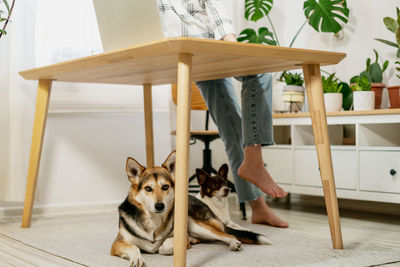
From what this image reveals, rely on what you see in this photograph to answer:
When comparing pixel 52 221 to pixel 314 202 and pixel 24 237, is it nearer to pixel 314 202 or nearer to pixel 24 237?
pixel 24 237

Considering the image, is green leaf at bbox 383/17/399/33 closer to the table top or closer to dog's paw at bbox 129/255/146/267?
the table top

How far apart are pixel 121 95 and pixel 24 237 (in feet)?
3.23

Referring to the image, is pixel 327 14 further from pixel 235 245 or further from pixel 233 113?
pixel 235 245

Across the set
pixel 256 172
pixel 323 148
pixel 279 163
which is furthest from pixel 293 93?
pixel 323 148

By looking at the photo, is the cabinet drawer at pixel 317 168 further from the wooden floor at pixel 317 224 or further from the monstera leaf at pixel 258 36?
the monstera leaf at pixel 258 36

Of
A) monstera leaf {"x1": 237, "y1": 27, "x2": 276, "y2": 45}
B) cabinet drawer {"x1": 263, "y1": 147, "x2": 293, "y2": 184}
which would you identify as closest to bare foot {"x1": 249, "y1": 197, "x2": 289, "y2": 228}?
cabinet drawer {"x1": 263, "y1": 147, "x2": 293, "y2": 184}

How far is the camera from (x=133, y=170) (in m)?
1.68

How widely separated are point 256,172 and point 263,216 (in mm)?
275

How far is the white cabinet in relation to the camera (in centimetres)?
233

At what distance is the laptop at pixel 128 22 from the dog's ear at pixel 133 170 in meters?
0.40

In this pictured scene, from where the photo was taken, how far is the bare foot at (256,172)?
201cm

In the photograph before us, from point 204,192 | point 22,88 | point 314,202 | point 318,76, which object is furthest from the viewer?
point 314,202

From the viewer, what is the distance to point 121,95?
2717 millimetres

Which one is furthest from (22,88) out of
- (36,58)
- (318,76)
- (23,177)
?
(318,76)
